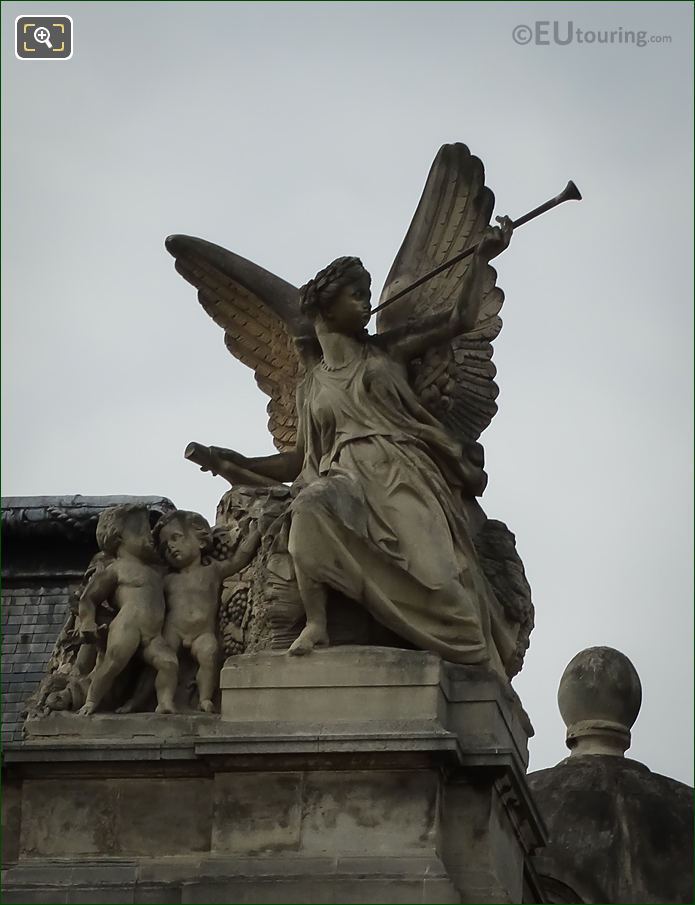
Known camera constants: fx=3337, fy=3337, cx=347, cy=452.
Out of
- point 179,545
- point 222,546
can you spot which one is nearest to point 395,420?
point 222,546

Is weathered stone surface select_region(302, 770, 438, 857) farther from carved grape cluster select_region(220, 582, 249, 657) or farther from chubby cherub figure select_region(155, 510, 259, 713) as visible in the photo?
carved grape cluster select_region(220, 582, 249, 657)

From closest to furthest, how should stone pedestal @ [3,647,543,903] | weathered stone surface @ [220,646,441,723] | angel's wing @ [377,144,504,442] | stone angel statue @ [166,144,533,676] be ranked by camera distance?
stone pedestal @ [3,647,543,903], weathered stone surface @ [220,646,441,723], stone angel statue @ [166,144,533,676], angel's wing @ [377,144,504,442]

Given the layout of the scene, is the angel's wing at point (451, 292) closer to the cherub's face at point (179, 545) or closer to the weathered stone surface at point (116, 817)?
the cherub's face at point (179, 545)

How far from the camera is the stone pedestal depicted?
2464 cm

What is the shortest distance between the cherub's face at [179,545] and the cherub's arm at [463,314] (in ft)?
7.24

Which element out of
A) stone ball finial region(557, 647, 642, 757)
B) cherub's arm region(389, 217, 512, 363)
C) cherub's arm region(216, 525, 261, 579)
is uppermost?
cherub's arm region(389, 217, 512, 363)

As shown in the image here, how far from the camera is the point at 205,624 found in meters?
26.4

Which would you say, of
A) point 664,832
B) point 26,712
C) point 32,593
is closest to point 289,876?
point 26,712

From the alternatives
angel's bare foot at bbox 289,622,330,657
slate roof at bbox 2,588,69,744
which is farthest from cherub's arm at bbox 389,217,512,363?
slate roof at bbox 2,588,69,744

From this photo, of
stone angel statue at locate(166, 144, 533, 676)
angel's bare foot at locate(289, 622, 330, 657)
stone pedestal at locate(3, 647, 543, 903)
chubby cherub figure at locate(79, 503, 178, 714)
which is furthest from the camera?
chubby cherub figure at locate(79, 503, 178, 714)

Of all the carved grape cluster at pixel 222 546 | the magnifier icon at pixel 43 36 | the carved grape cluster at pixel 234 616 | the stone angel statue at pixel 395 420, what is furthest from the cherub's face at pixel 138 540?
the magnifier icon at pixel 43 36

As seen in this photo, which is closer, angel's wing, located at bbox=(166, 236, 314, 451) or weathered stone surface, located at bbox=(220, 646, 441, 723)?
weathered stone surface, located at bbox=(220, 646, 441, 723)

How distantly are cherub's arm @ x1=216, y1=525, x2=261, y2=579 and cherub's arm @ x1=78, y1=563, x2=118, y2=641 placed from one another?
0.87m

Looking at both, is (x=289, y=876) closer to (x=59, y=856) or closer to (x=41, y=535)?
(x=59, y=856)
